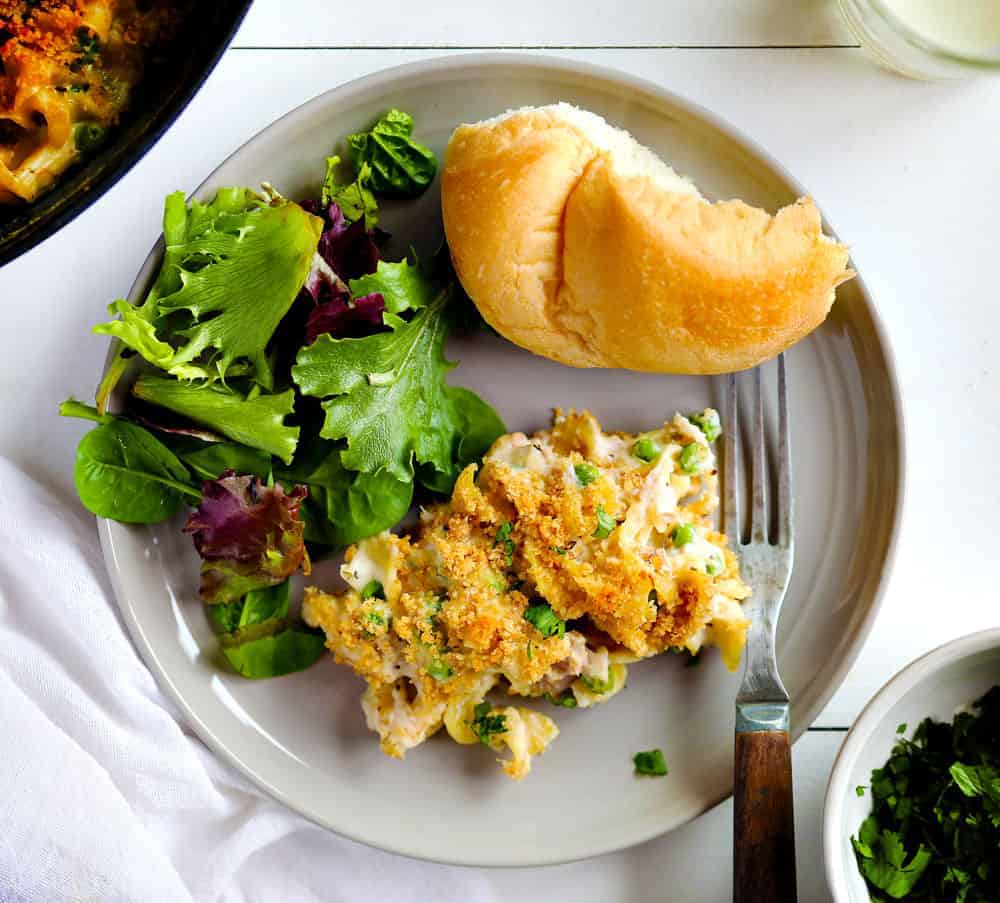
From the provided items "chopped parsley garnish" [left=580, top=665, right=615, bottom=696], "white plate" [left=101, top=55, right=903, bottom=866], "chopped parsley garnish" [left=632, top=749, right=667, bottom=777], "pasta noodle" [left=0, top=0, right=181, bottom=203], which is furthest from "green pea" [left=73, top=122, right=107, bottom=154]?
"chopped parsley garnish" [left=632, top=749, right=667, bottom=777]

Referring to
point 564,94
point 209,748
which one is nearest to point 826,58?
point 564,94

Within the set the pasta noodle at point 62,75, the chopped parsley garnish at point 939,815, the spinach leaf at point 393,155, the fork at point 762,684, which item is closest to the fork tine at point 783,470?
the fork at point 762,684

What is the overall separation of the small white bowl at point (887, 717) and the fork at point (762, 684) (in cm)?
9

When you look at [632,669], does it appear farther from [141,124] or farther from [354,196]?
[141,124]

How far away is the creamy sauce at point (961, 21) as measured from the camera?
2.38 metres

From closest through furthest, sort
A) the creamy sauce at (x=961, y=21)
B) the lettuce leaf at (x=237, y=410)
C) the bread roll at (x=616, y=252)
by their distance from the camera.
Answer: the bread roll at (x=616, y=252) < the lettuce leaf at (x=237, y=410) < the creamy sauce at (x=961, y=21)

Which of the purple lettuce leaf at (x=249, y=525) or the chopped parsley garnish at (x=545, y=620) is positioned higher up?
the purple lettuce leaf at (x=249, y=525)

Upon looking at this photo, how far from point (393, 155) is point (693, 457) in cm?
90

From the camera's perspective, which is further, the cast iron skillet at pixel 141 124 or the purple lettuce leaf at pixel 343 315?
the purple lettuce leaf at pixel 343 315

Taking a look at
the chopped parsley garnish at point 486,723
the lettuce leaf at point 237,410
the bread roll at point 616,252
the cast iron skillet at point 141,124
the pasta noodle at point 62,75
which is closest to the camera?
the cast iron skillet at point 141,124

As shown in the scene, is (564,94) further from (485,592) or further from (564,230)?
(485,592)

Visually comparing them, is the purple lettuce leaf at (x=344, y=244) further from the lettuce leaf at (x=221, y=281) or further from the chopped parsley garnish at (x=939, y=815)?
the chopped parsley garnish at (x=939, y=815)

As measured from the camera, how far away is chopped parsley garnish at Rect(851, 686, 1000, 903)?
7.11ft

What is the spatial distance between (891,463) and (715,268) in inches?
25.5
